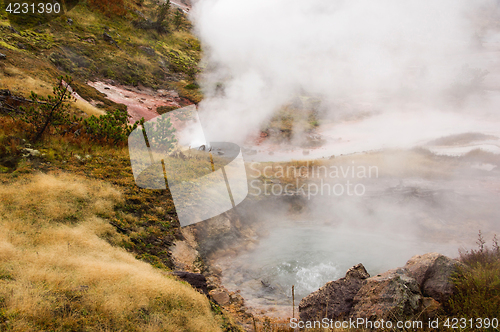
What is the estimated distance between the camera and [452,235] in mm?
9906

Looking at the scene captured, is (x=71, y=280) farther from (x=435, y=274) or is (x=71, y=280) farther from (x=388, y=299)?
(x=435, y=274)

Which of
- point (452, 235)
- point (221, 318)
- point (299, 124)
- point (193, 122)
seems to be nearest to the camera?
point (221, 318)

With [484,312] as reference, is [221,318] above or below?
below

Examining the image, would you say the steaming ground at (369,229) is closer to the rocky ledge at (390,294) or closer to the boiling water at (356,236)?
the boiling water at (356,236)

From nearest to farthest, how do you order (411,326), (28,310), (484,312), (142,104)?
(28,310) < (484,312) < (411,326) < (142,104)

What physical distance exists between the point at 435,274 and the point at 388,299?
1.27 metres

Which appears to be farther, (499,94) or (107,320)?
(499,94)

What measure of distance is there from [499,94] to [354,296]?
32574mm

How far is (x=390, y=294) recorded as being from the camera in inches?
162

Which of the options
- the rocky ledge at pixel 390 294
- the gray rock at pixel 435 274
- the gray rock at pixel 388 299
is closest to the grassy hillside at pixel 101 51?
the rocky ledge at pixel 390 294

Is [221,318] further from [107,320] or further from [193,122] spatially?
[193,122]

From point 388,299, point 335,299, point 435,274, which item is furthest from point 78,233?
point 435,274

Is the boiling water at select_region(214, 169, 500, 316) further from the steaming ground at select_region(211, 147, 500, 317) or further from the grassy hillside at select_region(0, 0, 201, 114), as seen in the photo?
the grassy hillside at select_region(0, 0, 201, 114)

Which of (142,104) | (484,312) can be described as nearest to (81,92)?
(142,104)
